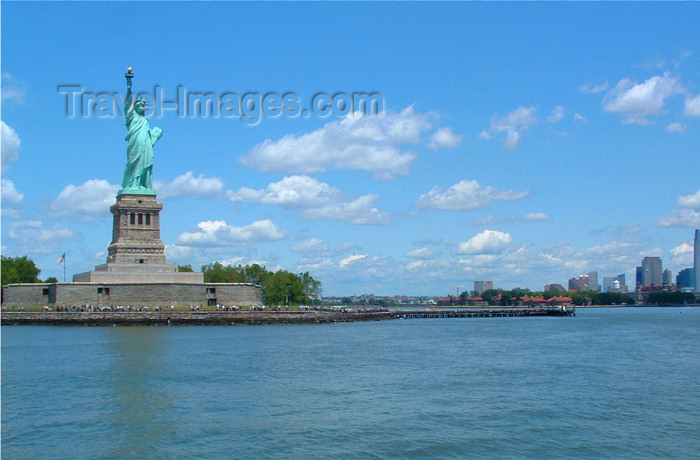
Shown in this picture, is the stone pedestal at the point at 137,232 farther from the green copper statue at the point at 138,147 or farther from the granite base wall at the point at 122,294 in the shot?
the granite base wall at the point at 122,294

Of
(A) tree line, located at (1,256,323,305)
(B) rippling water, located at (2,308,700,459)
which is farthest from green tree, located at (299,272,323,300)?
(B) rippling water, located at (2,308,700,459)

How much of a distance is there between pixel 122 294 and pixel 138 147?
14854 millimetres

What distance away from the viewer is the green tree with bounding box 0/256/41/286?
301 feet

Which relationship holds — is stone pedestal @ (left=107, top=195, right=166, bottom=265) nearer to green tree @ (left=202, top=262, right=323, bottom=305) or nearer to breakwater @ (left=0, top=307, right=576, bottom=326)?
breakwater @ (left=0, top=307, right=576, bottom=326)

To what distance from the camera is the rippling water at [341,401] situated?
22.3 meters

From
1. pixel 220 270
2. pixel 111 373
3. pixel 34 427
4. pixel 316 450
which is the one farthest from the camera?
pixel 220 270

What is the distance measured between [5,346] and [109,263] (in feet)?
92.5

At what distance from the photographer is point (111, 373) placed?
35375 mm

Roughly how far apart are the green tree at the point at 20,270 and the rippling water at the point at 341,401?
4657 centimetres

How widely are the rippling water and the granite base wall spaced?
23714 millimetres

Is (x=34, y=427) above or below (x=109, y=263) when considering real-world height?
below

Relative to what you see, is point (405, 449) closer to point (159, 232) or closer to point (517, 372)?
point (517, 372)

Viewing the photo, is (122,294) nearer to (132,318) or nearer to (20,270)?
(132,318)

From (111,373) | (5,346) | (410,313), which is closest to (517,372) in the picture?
(111,373)
